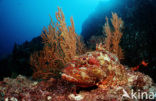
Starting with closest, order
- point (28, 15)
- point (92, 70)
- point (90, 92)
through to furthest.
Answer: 1. point (92, 70)
2. point (90, 92)
3. point (28, 15)

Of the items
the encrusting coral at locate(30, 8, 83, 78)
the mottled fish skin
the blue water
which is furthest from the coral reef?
the blue water

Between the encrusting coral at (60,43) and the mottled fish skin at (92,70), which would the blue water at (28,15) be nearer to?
the encrusting coral at (60,43)

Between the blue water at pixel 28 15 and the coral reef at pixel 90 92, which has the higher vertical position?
the blue water at pixel 28 15

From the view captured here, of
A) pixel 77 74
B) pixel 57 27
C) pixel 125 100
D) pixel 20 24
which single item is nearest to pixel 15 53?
pixel 57 27

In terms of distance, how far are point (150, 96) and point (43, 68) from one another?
4.50 m

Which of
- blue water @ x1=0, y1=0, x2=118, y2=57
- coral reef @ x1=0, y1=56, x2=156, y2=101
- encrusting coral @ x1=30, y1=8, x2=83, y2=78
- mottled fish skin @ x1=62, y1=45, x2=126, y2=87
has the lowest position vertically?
coral reef @ x1=0, y1=56, x2=156, y2=101

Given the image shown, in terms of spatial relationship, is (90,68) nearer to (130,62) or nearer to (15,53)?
(130,62)

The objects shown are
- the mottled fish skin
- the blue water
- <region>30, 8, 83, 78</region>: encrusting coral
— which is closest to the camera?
the mottled fish skin

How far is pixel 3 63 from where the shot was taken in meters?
13.4

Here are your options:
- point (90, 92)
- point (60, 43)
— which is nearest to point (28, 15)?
point (60, 43)

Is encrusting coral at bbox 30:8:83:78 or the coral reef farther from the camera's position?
encrusting coral at bbox 30:8:83:78

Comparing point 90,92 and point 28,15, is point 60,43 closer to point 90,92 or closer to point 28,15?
point 90,92

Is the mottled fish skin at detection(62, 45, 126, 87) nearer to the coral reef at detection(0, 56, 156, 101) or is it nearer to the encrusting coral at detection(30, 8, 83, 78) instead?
the coral reef at detection(0, 56, 156, 101)

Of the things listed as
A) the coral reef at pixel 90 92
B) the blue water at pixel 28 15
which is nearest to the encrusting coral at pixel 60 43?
the coral reef at pixel 90 92
